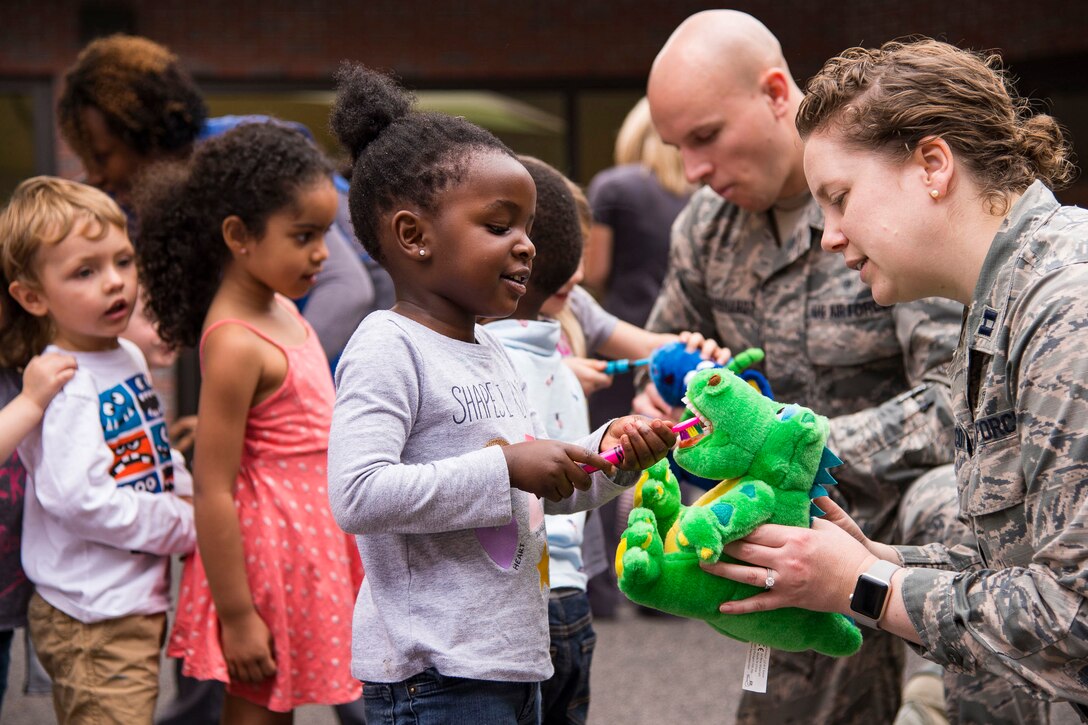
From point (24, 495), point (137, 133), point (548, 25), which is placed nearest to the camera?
point (24, 495)

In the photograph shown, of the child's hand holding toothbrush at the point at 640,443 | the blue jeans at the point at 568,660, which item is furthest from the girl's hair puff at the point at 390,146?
the blue jeans at the point at 568,660

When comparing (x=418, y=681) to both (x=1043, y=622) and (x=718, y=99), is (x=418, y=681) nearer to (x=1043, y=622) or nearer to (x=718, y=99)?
(x=1043, y=622)

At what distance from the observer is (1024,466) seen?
192 cm

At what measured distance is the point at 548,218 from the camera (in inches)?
109

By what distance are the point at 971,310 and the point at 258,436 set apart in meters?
1.67

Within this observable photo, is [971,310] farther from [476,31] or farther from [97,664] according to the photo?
[476,31]

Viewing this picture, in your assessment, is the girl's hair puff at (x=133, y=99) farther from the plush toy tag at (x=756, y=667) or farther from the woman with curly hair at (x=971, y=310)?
the plush toy tag at (x=756, y=667)

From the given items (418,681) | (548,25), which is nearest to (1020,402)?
(418,681)

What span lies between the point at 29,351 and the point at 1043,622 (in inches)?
97.5

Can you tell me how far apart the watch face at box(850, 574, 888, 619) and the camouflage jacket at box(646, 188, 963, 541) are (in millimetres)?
916

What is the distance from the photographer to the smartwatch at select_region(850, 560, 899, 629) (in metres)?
2.03

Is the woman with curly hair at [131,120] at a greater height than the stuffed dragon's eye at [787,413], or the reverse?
the stuffed dragon's eye at [787,413]

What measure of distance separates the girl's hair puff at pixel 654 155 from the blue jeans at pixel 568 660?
3.34m

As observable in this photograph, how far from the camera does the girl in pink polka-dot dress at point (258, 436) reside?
2.73 m
